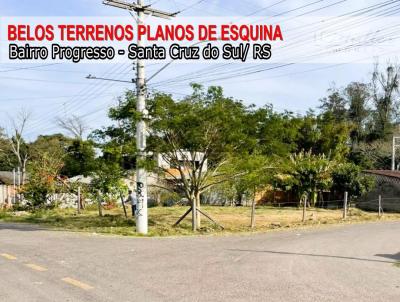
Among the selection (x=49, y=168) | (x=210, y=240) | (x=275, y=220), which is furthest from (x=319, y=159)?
(x=210, y=240)

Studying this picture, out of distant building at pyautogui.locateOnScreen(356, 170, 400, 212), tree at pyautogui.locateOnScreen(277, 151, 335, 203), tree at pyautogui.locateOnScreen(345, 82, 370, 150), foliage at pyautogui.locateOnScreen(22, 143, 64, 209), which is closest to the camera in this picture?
foliage at pyautogui.locateOnScreen(22, 143, 64, 209)

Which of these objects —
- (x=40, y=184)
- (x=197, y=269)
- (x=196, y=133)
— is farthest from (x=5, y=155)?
(x=197, y=269)

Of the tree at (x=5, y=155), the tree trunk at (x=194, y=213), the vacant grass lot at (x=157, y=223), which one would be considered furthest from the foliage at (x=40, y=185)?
the tree at (x=5, y=155)

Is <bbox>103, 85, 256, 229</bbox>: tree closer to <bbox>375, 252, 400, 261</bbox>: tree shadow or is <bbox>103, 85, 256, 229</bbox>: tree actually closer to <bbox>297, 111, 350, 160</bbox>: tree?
<bbox>375, 252, 400, 261</bbox>: tree shadow

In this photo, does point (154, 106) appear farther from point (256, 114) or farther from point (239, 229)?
point (239, 229)

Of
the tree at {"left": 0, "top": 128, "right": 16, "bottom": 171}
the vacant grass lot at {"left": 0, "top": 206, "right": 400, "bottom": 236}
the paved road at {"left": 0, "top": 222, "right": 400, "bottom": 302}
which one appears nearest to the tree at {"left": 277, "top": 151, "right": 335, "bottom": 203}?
the vacant grass lot at {"left": 0, "top": 206, "right": 400, "bottom": 236}

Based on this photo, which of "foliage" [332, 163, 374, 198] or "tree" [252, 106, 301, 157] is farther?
"foliage" [332, 163, 374, 198]

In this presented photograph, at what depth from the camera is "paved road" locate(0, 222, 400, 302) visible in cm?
741

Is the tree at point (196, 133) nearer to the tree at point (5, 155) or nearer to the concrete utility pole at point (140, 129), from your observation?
the concrete utility pole at point (140, 129)

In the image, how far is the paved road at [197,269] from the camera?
7.41 metres

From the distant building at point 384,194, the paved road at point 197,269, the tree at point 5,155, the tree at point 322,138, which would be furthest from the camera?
the tree at point 5,155

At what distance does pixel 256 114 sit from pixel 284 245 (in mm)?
6261

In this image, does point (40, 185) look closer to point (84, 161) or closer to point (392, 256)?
point (84, 161)

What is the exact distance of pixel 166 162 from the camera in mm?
19719
